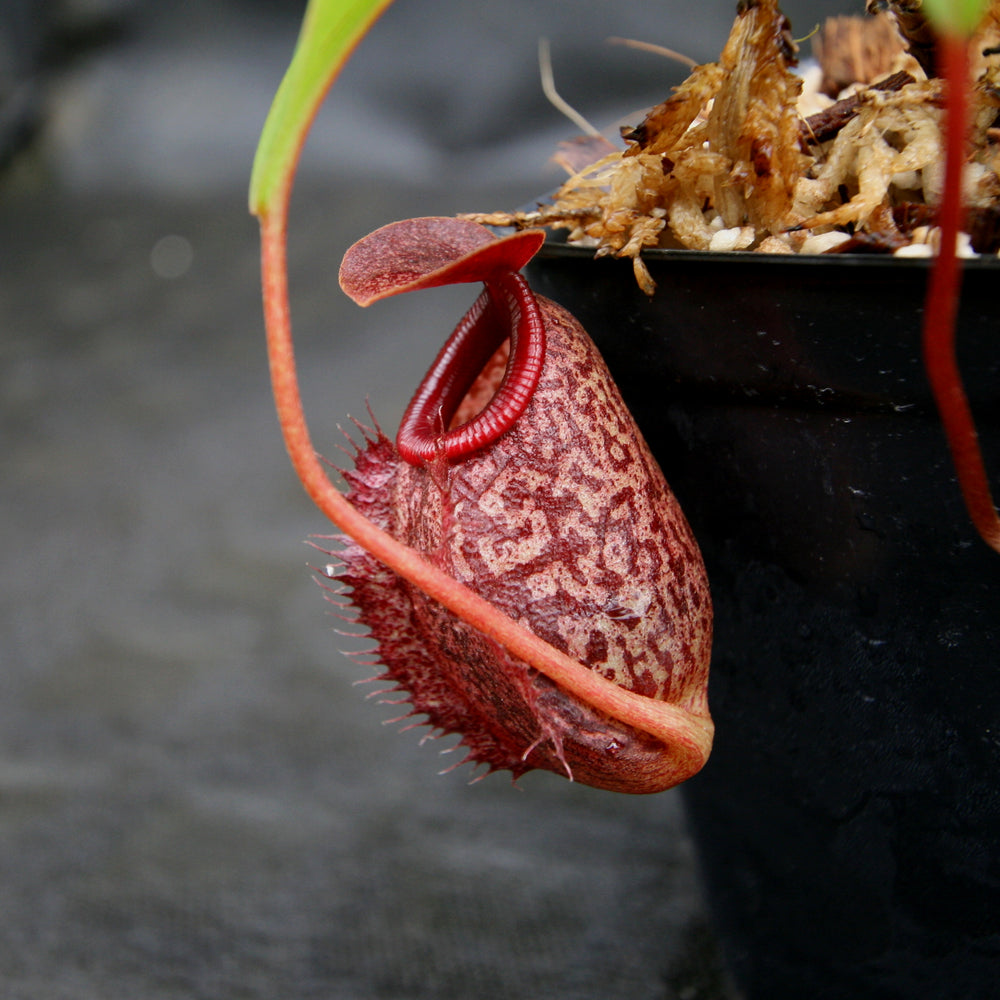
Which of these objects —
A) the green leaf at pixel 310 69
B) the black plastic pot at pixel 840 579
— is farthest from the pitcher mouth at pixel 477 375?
the green leaf at pixel 310 69

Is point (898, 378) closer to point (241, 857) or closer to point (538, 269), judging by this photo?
point (538, 269)

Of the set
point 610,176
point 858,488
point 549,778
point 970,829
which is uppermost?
point 610,176

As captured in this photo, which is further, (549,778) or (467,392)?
(549,778)

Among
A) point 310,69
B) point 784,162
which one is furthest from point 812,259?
point 310,69

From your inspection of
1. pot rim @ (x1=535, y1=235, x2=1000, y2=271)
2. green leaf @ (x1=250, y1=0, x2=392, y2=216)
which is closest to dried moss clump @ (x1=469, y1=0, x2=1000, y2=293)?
pot rim @ (x1=535, y1=235, x2=1000, y2=271)

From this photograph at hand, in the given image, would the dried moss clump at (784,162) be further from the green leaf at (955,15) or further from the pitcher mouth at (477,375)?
the green leaf at (955,15)

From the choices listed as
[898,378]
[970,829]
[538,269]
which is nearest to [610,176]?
[538,269]
